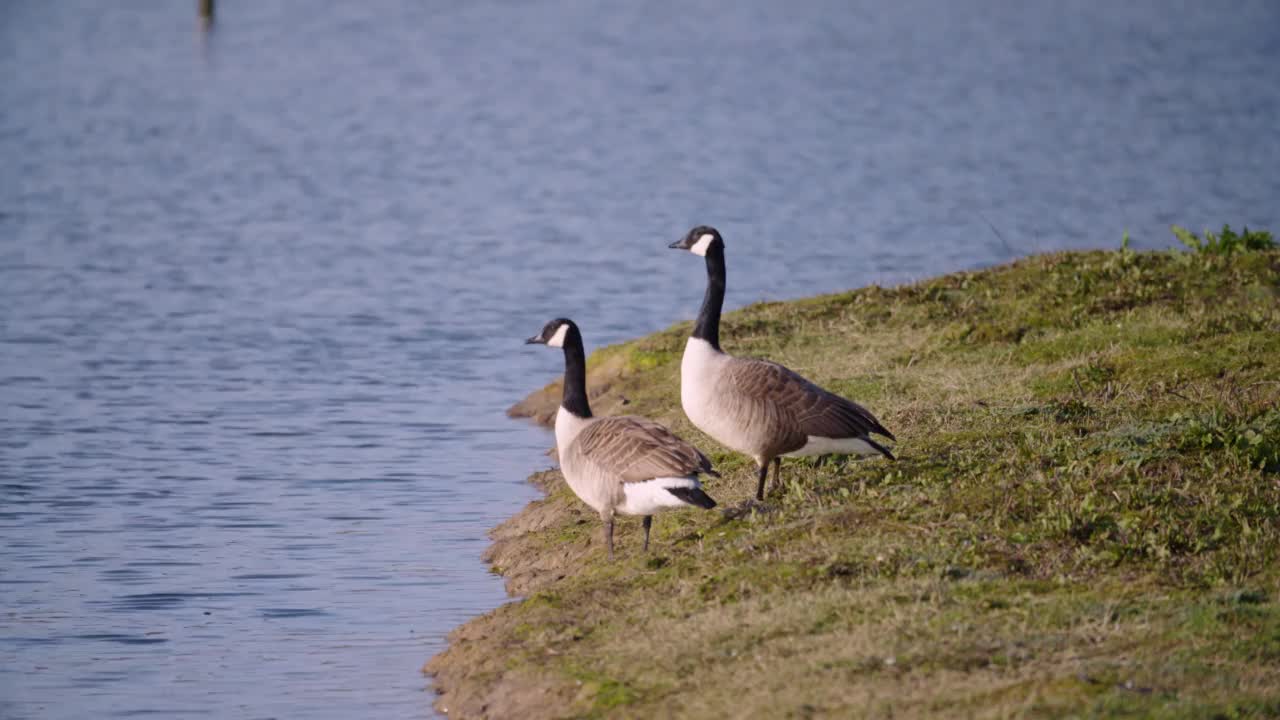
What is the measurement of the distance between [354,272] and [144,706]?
67.4ft

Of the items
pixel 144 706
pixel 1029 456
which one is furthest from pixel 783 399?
pixel 144 706

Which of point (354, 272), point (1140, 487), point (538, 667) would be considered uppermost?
point (1140, 487)

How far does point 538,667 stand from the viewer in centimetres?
990

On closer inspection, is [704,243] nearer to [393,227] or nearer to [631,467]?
[631,467]

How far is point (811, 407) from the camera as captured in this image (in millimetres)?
11789

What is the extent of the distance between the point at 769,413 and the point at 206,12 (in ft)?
214

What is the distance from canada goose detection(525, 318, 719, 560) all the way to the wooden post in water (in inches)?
2505

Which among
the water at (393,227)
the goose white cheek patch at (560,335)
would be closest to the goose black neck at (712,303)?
the goose white cheek patch at (560,335)

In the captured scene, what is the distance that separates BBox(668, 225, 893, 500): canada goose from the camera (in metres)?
11.8

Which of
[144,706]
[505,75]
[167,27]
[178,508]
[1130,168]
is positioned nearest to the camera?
[144,706]

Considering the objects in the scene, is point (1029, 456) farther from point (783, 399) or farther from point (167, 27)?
point (167, 27)

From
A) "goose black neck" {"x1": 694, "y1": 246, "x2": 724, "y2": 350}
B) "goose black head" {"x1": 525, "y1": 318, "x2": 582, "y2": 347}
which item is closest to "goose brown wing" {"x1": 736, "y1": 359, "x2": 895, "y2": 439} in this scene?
"goose black neck" {"x1": 694, "y1": 246, "x2": 724, "y2": 350}

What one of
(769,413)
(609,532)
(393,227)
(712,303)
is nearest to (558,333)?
(712,303)

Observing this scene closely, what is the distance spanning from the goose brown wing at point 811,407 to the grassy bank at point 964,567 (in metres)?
0.44
